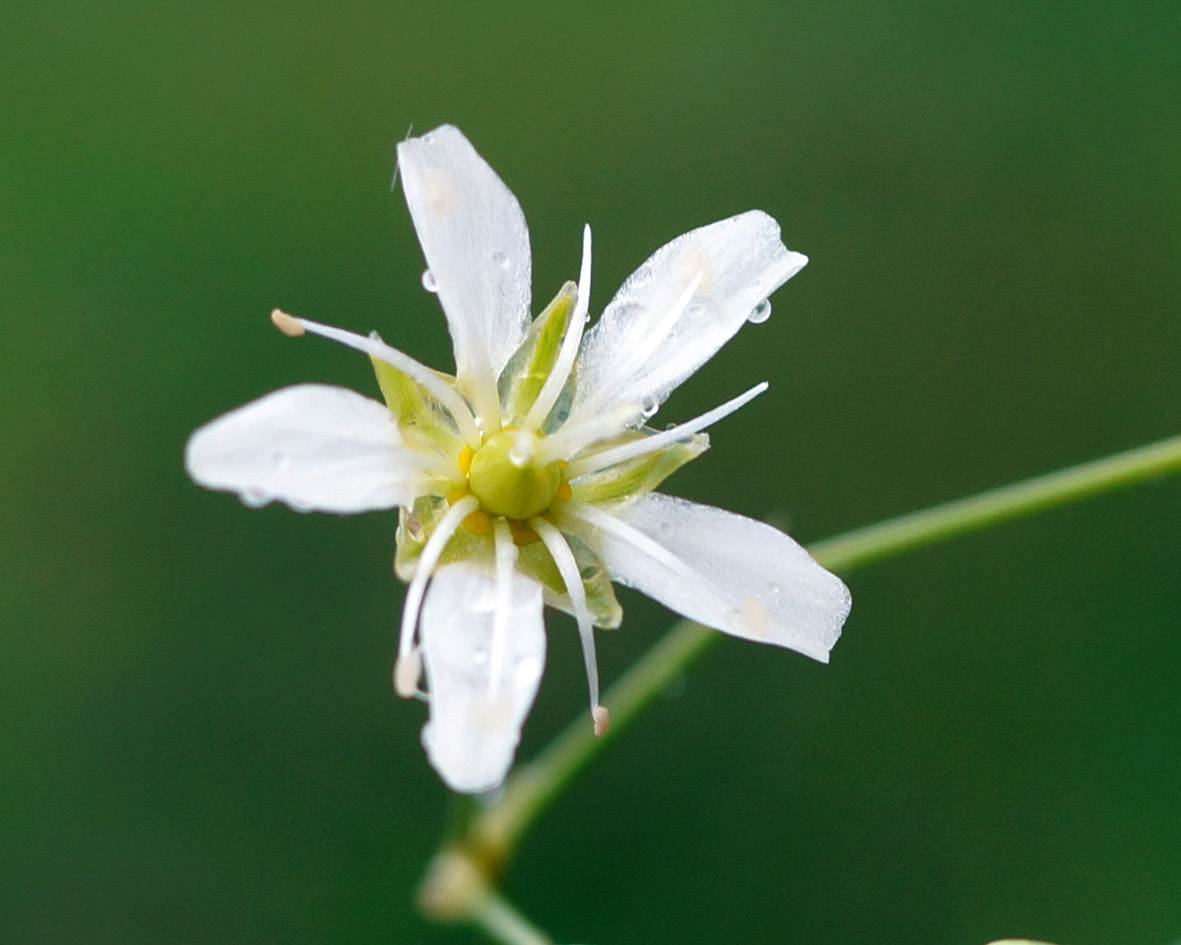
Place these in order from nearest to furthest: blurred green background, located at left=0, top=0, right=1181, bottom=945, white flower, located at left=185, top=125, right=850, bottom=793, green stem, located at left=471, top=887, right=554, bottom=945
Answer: white flower, located at left=185, top=125, right=850, bottom=793 → green stem, located at left=471, top=887, right=554, bottom=945 → blurred green background, located at left=0, top=0, right=1181, bottom=945

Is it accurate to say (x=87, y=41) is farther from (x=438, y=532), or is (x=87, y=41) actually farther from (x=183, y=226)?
(x=438, y=532)

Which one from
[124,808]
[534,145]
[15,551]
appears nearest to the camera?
[124,808]

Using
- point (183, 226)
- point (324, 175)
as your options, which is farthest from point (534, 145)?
point (183, 226)

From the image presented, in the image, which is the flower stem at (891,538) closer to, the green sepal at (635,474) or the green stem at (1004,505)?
the green stem at (1004,505)

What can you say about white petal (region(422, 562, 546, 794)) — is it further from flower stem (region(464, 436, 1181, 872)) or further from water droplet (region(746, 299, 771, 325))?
flower stem (region(464, 436, 1181, 872))

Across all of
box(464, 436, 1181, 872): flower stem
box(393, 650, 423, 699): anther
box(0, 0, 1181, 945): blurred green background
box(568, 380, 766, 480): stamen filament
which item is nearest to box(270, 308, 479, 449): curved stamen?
box(568, 380, 766, 480): stamen filament

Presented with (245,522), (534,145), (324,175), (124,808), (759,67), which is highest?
(759,67)
